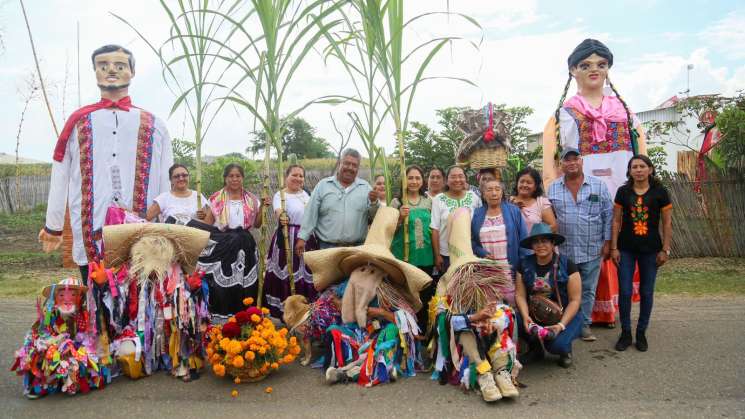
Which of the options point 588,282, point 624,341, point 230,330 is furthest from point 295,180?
point 624,341

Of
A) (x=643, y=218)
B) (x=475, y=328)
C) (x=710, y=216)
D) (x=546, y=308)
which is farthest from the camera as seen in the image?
(x=710, y=216)

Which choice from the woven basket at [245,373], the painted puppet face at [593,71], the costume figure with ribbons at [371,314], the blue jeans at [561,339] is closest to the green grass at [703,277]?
the painted puppet face at [593,71]

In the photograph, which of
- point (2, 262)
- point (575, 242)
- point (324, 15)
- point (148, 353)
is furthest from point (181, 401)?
point (2, 262)

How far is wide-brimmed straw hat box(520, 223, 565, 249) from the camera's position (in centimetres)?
367

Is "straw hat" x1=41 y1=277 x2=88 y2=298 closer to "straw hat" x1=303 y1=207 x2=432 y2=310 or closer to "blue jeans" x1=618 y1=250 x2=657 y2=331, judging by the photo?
"straw hat" x1=303 y1=207 x2=432 y2=310

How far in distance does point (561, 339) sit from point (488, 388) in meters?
0.80

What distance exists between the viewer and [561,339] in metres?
3.64

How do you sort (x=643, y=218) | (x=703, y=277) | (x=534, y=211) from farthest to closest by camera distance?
(x=703, y=277) → (x=534, y=211) → (x=643, y=218)

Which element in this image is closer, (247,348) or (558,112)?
(247,348)

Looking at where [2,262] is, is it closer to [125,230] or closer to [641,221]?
[125,230]

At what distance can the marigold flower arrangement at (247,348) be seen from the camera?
3.38 meters

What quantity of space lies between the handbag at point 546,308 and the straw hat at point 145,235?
88.2 inches

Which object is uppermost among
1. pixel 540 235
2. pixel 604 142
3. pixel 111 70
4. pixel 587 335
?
pixel 111 70

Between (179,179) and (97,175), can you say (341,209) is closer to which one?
(179,179)
